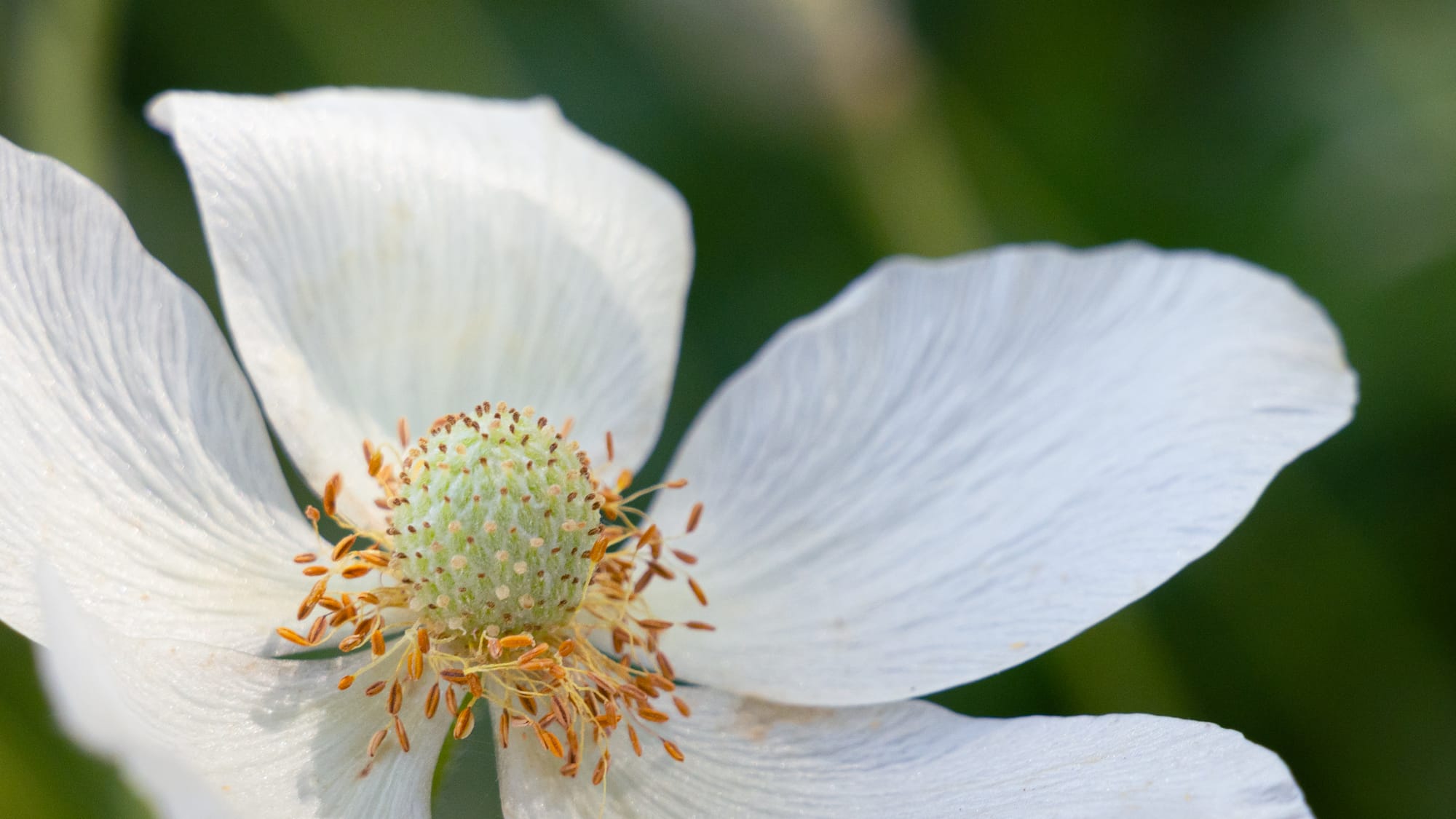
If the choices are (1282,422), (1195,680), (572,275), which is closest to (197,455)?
(572,275)

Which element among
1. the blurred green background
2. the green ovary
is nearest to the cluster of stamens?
the green ovary

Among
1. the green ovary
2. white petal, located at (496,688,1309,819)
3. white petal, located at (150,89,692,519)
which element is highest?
white petal, located at (150,89,692,519)

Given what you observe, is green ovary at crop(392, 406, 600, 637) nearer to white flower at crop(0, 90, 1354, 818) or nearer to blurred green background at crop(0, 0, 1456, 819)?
white flower at crop(0, 90, 1354, 818)

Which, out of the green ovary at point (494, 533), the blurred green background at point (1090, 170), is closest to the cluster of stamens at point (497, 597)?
the green ovary at point (494, 533)

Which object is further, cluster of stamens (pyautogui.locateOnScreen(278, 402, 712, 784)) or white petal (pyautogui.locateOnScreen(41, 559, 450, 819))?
cluster of stamens (pyautogui.locateOnScreen(278, 402, 712, 784))

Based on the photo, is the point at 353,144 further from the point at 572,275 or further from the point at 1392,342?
the point at 1392,342

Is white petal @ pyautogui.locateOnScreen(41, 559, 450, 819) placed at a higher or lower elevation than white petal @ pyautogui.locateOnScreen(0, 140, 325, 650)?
lower
